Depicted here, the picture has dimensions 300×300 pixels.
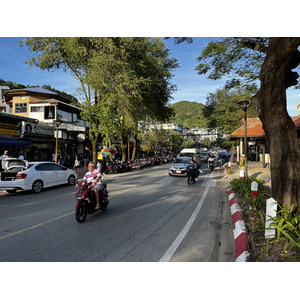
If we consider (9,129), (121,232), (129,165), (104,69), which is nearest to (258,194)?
(121,232)

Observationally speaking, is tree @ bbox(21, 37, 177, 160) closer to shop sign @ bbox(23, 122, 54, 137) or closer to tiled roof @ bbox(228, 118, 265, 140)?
shop sign @ bbox(23, 122, 54, 137)

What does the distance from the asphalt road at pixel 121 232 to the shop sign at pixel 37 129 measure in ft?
41.6

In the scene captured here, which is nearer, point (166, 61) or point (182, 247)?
point (182, 247)

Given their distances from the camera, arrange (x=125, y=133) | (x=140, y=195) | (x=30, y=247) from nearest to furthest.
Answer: (x=30, y=247), (x=140, y=195), (x=125, y=133)

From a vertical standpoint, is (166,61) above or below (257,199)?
above

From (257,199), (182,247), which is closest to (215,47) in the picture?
(257,199)

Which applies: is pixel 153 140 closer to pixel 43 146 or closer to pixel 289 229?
pixel 43 146

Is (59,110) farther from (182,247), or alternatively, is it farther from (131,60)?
(182,247)

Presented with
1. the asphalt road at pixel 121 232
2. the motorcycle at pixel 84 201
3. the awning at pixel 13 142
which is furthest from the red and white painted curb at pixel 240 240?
the awning at pixel 13 142

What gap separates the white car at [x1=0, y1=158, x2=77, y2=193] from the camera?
10000 mm

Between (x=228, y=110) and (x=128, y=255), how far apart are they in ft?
99.7

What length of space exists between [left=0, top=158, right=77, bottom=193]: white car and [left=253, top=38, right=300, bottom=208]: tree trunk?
981 centimetres

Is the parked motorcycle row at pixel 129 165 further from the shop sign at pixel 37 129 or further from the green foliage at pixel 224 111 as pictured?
the green foliage at pixel 224 111
